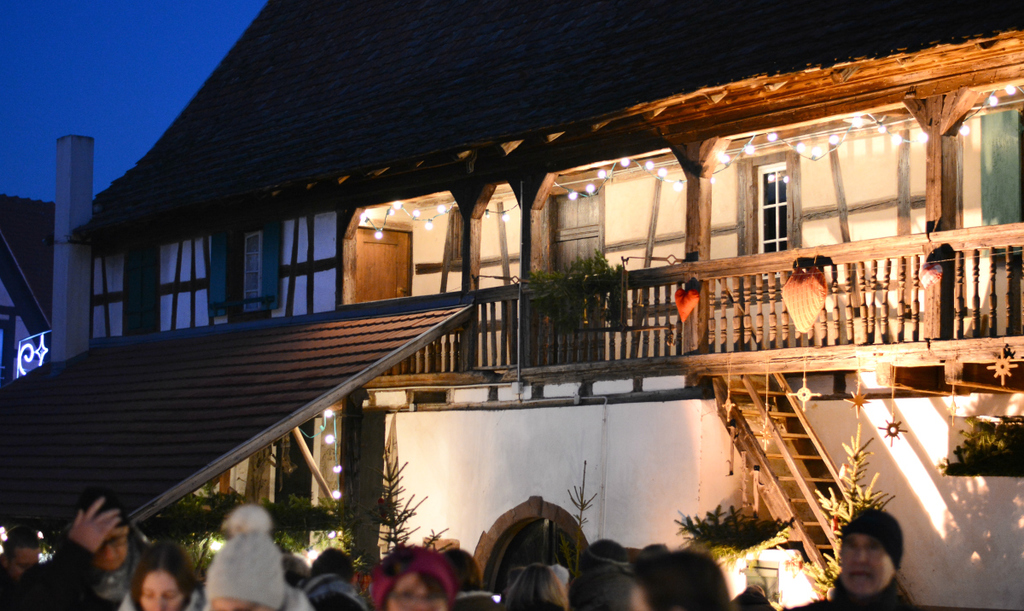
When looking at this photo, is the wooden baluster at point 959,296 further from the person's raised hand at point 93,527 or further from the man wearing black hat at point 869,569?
the person's raised hand at point 93,527

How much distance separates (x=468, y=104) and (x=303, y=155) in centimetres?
271

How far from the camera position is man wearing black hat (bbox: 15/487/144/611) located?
509 centimetres

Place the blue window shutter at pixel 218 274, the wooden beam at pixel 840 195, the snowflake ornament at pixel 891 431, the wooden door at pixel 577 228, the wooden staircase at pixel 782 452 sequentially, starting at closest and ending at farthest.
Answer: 1. the snowflake ornament at pixel 891 431
2. the wooden staircase at pixel 782 452
3. the wooden beam at pixel 840 195
4. the wooden door at pixel 577 228
5. the blue window shutter at pixel 218 274

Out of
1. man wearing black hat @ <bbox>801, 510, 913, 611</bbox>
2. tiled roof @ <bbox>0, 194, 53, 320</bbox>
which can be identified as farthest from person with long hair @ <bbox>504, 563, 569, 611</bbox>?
tiled roof @ <bbox>0, 194, 53, 320</bbox>

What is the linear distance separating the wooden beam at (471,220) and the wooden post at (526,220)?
56 cm

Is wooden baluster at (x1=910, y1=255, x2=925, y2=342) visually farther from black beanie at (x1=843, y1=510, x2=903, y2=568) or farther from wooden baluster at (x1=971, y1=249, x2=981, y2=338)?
black beanie at (x1=843, y1=510, x2=903, y2=568)

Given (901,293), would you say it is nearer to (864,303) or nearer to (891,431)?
(864,303)

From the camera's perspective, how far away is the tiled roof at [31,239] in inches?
1179

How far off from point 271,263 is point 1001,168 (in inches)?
375

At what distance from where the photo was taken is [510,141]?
42.5 ft

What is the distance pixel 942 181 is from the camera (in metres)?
10.1

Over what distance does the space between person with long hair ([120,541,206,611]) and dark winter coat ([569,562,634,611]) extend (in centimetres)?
172

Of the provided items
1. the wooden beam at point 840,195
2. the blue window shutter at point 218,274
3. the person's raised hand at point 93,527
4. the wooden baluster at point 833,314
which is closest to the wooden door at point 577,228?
the wooden beam at point 840,195

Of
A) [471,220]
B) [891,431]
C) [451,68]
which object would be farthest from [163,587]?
[451,68]
